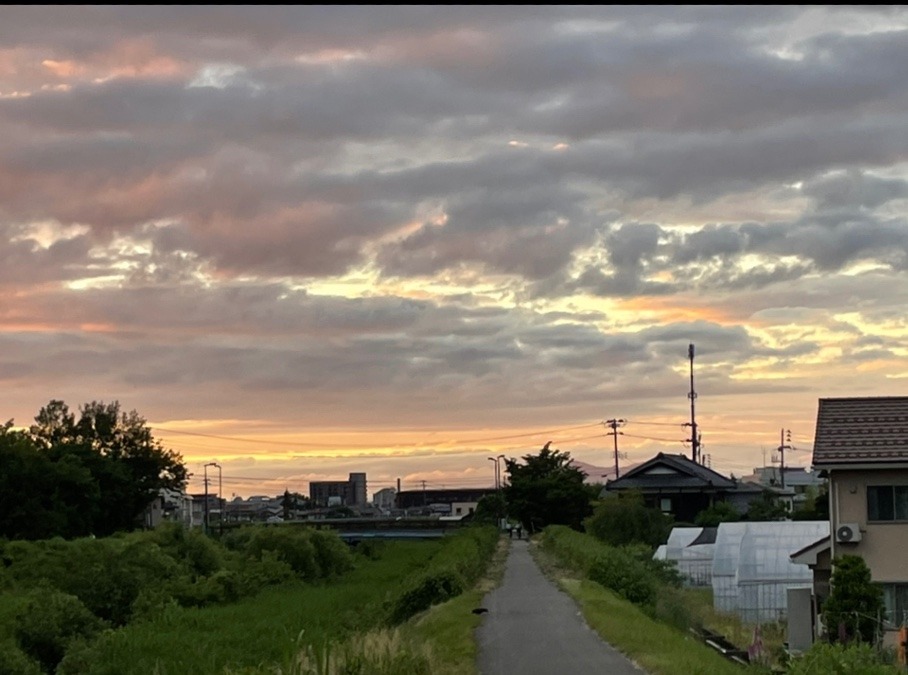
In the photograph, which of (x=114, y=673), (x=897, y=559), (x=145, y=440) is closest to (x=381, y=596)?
(x=897, y=559)

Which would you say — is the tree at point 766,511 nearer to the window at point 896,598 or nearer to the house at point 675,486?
the house at point 675,486

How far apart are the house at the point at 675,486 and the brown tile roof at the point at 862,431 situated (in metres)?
44.1

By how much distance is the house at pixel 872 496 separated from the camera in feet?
105

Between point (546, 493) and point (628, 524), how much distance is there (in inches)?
704

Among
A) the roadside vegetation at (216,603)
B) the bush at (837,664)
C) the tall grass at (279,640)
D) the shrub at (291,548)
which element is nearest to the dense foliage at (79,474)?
the roadside vegetation at (216,603)

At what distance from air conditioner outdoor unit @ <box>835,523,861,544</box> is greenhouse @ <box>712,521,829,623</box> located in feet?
21.7

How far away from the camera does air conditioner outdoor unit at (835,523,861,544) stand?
1252 inches

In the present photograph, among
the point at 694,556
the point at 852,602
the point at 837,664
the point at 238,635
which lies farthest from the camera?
the point at 694,556

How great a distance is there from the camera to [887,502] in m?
32.5

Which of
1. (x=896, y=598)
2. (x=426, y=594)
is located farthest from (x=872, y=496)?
(x=426, y=594)

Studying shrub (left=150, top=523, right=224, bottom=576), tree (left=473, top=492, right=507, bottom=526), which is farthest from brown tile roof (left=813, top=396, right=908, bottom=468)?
tree (left=473, top=492, right=507, bottom=526)

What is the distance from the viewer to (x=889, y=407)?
3453cm

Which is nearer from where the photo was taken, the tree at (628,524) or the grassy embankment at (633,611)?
the grassy embankment at (633,611)

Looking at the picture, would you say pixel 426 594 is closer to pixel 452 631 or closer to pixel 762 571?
pixel 452 631
